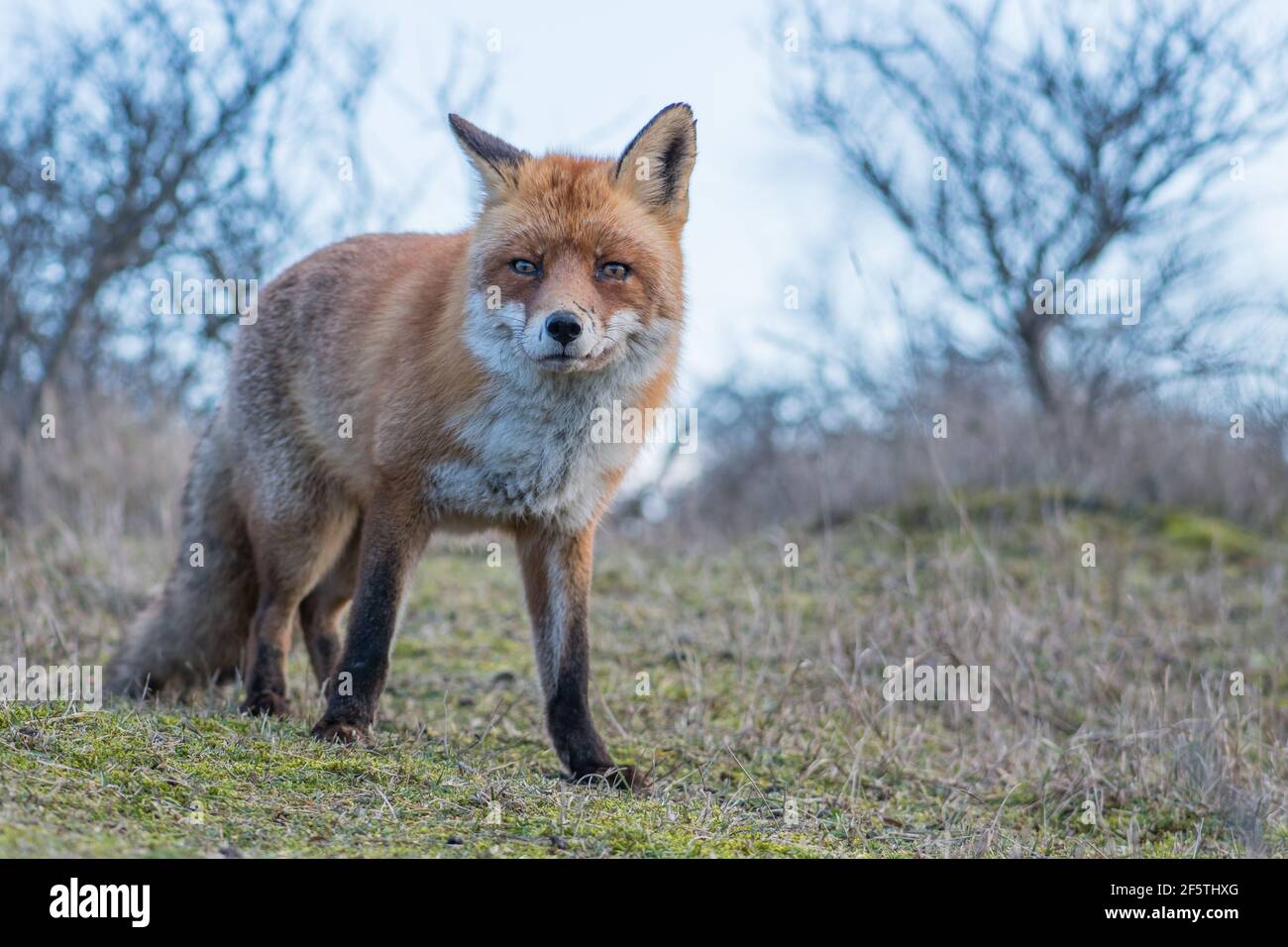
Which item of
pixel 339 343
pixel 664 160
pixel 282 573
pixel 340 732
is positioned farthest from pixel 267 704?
pixel 664 160

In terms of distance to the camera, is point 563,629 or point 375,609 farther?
point 563,629

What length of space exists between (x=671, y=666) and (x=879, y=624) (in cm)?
92

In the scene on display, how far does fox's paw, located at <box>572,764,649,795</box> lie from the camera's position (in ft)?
11.9

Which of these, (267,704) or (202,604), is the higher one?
(202,604)

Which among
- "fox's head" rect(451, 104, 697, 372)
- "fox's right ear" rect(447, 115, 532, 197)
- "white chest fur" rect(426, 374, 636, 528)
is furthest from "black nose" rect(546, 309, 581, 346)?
"fox's right ear" rect(447, 115, 532, 197)

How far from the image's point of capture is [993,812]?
3910mm

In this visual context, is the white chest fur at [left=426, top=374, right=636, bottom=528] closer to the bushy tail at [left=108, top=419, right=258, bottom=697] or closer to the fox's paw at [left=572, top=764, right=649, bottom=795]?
the fox's paw at [left=572, top=764, right=649, bottom=795]

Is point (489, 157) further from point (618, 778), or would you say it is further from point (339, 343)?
point (618, 778)

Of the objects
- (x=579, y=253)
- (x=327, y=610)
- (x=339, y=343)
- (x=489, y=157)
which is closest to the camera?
→ (x=579, y=253)

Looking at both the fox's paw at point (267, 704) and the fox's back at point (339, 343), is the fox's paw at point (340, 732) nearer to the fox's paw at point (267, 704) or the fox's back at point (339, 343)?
the fox's paw at point (267, 704)

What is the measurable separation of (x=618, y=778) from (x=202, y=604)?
191cm

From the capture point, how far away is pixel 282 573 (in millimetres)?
4383
